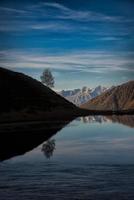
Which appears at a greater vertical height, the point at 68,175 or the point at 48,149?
the point at 48,149

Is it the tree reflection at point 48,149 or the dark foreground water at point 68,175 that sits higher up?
the tree reflection at point 48,149

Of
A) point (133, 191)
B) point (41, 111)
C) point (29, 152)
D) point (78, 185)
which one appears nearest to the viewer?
point (133, 191)

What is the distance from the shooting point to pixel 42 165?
141ft

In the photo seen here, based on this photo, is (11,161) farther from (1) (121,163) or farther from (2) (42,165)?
(1) (121,163)

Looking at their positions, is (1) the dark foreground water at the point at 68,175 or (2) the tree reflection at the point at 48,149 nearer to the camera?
(1) the dark foreground water at the point at 68,175

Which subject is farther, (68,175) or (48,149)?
(48,149)

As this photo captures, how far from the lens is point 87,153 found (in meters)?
53.4

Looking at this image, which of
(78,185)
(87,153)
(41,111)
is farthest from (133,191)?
(41,111)

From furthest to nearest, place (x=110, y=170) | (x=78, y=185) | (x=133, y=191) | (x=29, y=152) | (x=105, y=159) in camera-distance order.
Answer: (x=29, y=152), (x=105, y=159), (x=110, y=170), (x=78, y=185), (x=133, y=191)

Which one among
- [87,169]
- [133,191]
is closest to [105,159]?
[87,169]

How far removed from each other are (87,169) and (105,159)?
22.8ft

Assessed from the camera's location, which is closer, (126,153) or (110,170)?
(110,170)

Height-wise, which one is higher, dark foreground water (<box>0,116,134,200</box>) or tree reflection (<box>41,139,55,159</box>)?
tree reflection (<box>41,139,55,159</box>)

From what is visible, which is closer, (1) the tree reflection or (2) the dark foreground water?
(2) the dark foreground water
